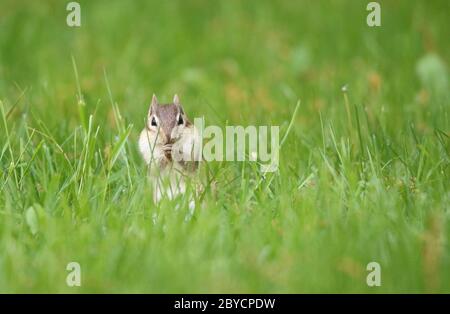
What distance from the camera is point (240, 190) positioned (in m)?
4.43

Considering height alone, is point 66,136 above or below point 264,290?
above

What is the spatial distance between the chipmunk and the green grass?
0.11m

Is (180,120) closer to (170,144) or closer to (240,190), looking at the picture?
(170,144)

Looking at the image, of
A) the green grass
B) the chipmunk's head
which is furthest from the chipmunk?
the green grass

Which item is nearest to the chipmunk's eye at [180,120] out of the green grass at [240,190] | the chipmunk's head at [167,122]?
the chipmunk's head at [167,122]

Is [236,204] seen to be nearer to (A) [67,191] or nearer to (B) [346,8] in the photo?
(A) [67,191]

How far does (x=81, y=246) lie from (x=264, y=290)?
0.78 metres

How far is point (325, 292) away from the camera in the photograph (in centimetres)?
341

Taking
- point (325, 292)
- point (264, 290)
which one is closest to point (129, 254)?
point (264, 290)

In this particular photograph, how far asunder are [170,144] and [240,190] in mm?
587

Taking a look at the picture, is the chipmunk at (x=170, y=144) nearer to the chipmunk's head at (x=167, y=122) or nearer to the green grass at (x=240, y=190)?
the chipmunk's head at (x=167, y=122)

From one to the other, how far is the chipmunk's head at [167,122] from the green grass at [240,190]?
19 cm

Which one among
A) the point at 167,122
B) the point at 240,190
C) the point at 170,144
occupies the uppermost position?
the point at 167,122

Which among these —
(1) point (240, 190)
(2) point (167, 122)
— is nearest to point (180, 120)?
(2) point (167, 122)
